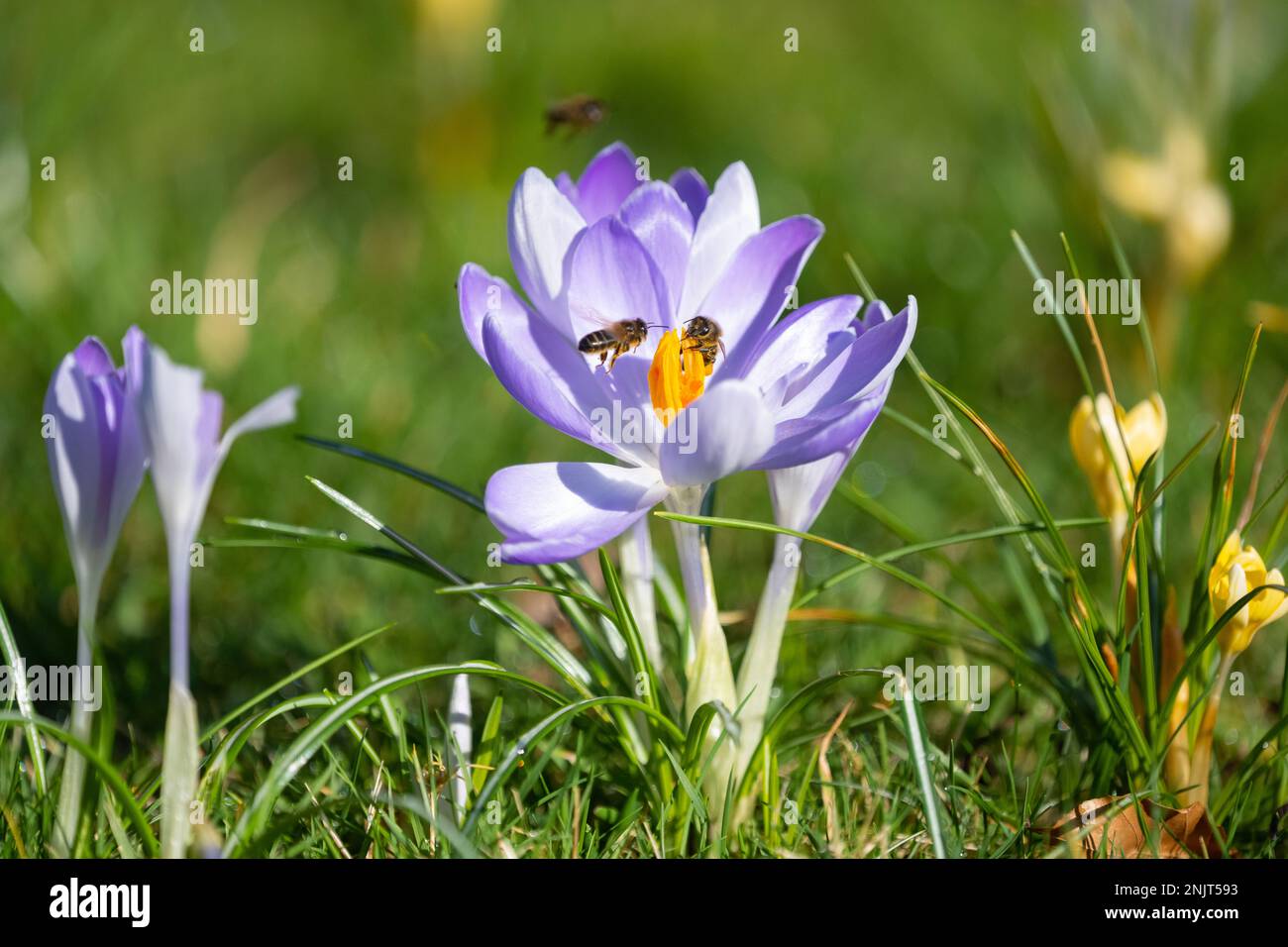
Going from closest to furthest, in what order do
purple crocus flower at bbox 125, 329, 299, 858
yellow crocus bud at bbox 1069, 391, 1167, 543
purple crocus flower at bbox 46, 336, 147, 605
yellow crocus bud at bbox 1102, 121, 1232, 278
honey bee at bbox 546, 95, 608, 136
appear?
purple crocus flower at bbox 125, 329, 299, 858 → purple crocus flower at bbox 46, 336, 147, 605 → yellow crocus bud at bbox 1069, 391, 1167, 543 → honey bee at bbox 546, 95, 608, 136 → yellow crocus bud at bbox 1102, 121, 1232, 278

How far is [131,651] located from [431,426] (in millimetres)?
947

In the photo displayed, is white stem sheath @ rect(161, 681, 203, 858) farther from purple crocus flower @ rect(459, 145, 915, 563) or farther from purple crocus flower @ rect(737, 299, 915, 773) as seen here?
purple crocus flower @ rect(737, 299, 915, 773)

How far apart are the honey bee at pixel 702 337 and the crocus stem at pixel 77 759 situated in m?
0.59

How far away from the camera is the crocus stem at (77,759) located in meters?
1.14

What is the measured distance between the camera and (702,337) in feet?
3.99

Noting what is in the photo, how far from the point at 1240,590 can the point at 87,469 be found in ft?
3.52

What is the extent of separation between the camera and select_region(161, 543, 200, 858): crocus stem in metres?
1.07

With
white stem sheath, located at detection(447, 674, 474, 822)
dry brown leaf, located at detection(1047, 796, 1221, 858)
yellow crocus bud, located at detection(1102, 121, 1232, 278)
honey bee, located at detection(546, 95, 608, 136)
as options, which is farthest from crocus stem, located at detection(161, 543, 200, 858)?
yellow crocus bud, located at detection(1102, 121, 1232, 278)

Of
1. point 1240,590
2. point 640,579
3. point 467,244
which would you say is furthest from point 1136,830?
point 467,244

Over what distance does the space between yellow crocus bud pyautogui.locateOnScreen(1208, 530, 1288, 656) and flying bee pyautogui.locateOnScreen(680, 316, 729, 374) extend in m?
0.54

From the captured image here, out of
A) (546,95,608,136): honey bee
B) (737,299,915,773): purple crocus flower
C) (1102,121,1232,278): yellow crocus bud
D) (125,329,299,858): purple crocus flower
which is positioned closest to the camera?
(125,329,299,858): purple crocus flower

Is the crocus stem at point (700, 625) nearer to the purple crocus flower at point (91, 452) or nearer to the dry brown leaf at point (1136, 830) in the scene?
the dry brown leaf at point (1136, 830)

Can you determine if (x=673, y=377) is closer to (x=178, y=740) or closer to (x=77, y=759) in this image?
(x=178, y=740)

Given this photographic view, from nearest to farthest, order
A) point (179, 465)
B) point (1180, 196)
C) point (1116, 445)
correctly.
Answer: point (179, 465) < point (1116, 445) < point (1180, 196)
